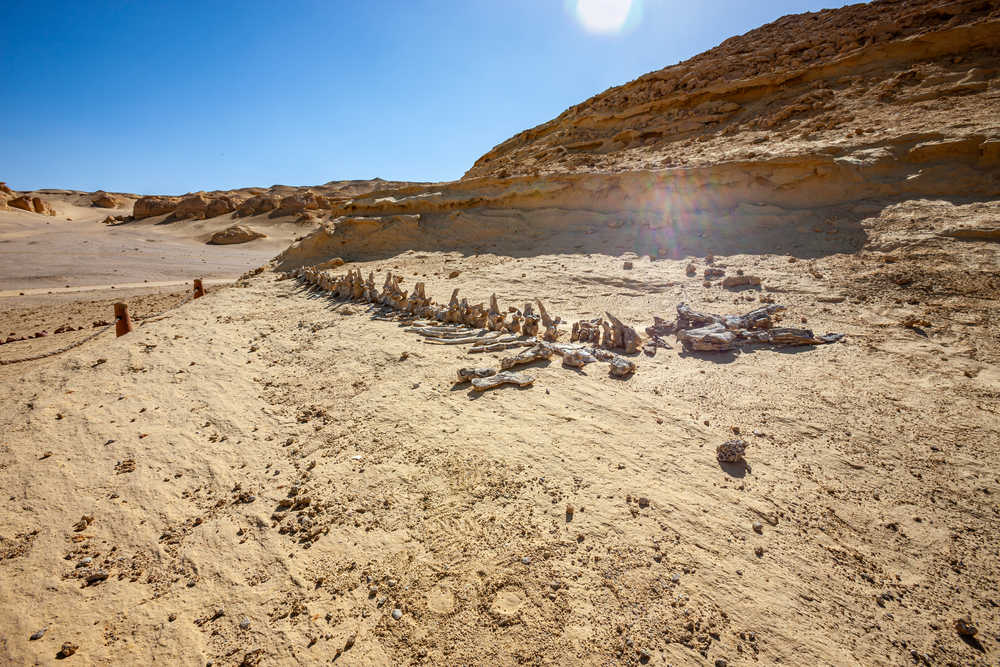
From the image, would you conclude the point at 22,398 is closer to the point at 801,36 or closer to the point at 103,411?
the point at 103,411

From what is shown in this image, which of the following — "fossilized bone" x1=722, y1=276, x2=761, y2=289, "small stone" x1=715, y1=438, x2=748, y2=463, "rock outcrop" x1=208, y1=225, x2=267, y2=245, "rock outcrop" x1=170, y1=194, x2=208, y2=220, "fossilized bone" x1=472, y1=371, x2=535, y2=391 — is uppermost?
"rock outcrop" x1=170, y1=194, x2=208, y2=220

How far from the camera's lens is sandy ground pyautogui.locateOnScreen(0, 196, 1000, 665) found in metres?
2.05

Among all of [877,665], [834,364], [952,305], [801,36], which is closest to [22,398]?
[877,665]

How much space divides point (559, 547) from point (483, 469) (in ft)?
2.77

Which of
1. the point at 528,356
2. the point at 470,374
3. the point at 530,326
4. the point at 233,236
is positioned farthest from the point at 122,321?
the point at 233,236

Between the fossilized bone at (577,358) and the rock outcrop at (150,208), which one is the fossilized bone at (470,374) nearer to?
the fossilized bone at (577,358)

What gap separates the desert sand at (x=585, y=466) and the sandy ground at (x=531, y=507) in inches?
0.7

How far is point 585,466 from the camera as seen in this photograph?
3006 mm

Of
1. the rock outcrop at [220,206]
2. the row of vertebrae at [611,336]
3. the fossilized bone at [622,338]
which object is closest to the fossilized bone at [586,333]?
the row of vertebrae at [611,336]

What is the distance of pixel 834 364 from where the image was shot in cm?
413

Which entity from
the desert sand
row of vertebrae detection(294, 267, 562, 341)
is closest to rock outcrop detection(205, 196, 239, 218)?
the desert sand

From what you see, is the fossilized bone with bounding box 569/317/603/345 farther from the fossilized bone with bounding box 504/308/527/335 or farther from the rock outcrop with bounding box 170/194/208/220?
the rock outcrop with bounding box 170/194/208/220

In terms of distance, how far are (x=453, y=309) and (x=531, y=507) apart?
4134 mm

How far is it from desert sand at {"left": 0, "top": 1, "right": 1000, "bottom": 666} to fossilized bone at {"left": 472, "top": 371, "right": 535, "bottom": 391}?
9 cm
